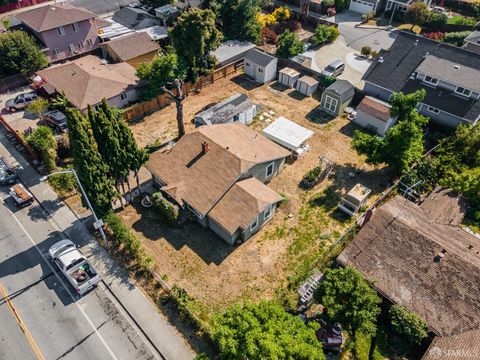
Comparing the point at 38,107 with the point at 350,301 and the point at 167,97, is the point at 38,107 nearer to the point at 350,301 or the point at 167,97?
the point at 167,97

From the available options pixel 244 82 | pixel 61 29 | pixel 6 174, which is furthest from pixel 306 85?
pixel 6 174

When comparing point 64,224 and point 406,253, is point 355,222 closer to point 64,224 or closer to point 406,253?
point 406,253

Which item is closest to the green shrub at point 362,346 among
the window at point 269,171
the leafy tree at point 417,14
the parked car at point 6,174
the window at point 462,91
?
the window at point 269,171

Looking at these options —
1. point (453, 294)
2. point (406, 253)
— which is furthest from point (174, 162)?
point (453, 294)

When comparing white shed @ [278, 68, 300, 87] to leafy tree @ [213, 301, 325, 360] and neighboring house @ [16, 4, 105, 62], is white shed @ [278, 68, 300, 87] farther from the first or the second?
leafy tree @ [213, 301, 325, 360]

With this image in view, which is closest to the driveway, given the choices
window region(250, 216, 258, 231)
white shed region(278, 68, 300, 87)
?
white shed region(278, 68, 300, 87)
